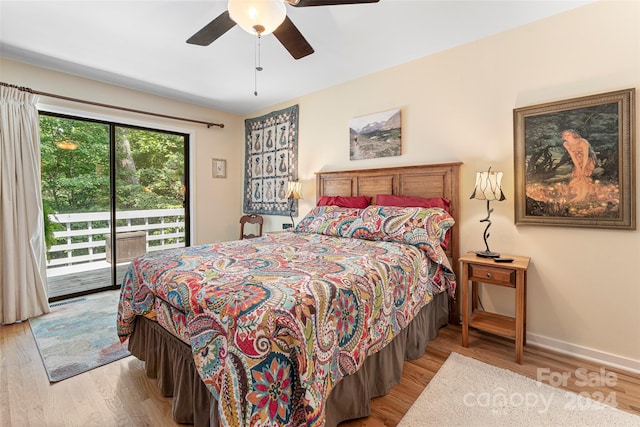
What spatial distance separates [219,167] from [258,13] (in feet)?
10.6

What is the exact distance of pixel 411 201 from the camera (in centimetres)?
274

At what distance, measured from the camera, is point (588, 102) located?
2014 millimetres

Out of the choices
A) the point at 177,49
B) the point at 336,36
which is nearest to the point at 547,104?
the point at 336,36

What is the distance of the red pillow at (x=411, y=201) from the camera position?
2615 millimetres

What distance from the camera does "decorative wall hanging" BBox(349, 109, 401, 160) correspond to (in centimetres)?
304

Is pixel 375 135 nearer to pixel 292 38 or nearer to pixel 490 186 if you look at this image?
pixel 490 186

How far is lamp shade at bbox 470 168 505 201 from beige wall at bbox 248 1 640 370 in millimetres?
261

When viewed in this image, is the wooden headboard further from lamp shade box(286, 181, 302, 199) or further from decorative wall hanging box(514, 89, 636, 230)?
decorative wall hanging box(514, 89, 636, 230)

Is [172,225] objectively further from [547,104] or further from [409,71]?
[547,104]

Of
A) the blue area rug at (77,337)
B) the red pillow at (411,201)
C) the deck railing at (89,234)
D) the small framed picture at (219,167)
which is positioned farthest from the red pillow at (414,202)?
the deck railing at (89,234)

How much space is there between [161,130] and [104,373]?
313cm

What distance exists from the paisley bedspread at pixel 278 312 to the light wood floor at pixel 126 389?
1.10 feet

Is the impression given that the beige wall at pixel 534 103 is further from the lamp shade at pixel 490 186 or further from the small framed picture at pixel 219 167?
the small framed picture at pixel 219 167

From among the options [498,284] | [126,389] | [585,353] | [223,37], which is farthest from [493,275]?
[223,37]
